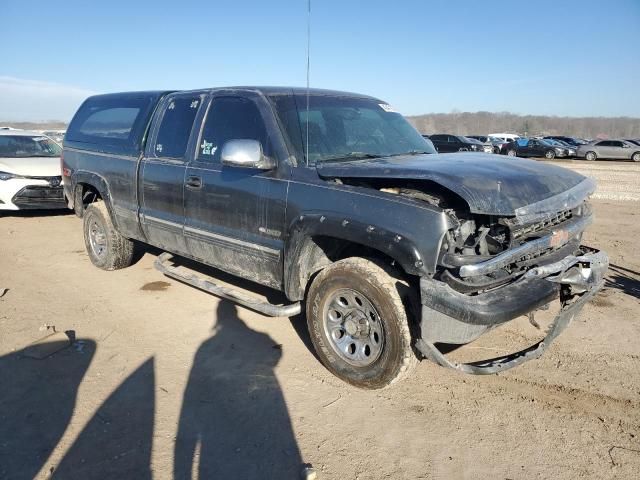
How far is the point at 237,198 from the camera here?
13.1 ft

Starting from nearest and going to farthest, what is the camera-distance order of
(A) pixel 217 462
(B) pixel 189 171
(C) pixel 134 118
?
(A) pixel 217 462
(B) pixel 189 171
(C) pixel 134 118

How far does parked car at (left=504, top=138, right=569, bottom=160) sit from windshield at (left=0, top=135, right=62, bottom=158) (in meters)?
29.3

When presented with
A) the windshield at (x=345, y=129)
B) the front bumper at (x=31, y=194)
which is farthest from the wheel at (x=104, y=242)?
the front bumper at (x=31, y=194)

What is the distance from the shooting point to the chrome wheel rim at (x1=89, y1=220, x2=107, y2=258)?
602 centimetres

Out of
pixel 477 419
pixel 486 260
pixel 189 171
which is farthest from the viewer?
pixel 189 171

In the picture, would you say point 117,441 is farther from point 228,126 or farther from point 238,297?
point 228,126

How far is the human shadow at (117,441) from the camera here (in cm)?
260

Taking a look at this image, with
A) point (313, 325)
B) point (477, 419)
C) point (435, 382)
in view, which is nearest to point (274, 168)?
point (313, 325)

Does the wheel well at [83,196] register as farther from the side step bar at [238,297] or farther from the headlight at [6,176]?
the headlight at [6,176]

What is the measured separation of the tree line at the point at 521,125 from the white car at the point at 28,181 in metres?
95.6

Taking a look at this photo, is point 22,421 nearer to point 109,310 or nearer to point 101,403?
point 101,403

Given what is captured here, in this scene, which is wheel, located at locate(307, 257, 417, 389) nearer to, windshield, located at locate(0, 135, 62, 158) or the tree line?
windshield, located at locate(0, 135, 62, 158)

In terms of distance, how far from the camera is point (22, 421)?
119 inches

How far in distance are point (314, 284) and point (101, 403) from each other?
163 centimetres
